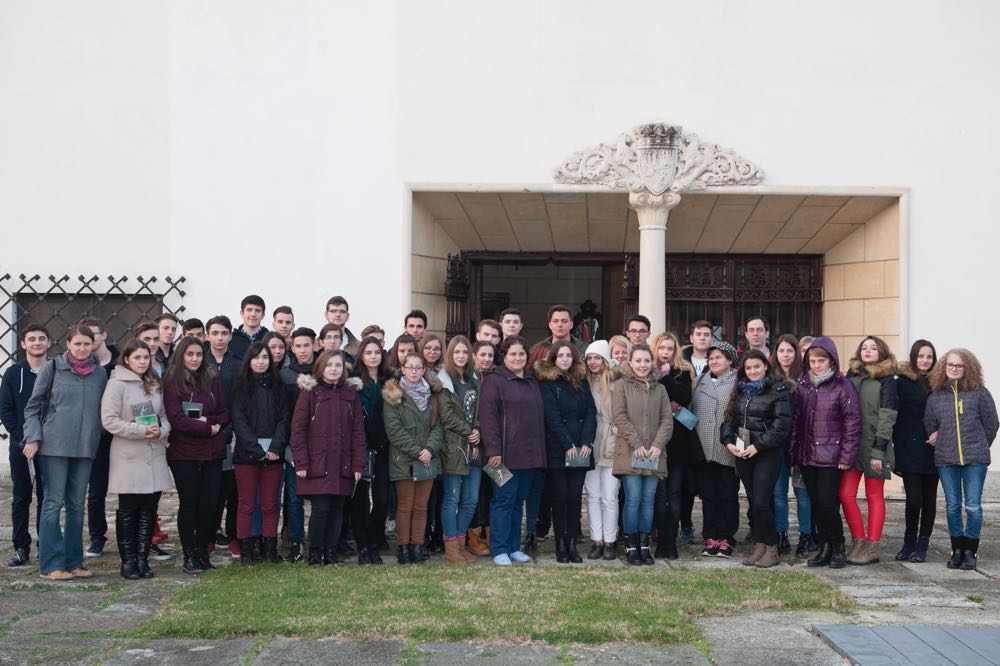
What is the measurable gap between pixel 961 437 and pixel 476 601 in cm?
316

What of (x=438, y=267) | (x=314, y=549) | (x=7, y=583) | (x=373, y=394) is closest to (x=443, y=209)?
(x=438, y=267)

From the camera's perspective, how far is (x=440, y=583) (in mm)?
5508

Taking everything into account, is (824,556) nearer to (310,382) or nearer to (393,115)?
(310,382)

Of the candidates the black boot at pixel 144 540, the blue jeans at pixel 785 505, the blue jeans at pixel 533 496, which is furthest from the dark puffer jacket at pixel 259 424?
the blue jeans at pixel 785 505

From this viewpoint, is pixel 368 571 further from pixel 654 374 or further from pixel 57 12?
pixel 57 12

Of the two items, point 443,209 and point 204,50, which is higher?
point 204,50

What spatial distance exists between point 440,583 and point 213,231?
506 centimetres

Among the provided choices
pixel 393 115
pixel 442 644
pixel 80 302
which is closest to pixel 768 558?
pixel 442 644

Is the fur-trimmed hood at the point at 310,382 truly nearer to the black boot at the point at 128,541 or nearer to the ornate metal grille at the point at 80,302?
the black boot at the point at 128,541

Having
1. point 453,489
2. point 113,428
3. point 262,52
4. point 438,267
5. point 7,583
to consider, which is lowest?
point 7,583

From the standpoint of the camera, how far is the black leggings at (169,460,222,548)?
19.4ft

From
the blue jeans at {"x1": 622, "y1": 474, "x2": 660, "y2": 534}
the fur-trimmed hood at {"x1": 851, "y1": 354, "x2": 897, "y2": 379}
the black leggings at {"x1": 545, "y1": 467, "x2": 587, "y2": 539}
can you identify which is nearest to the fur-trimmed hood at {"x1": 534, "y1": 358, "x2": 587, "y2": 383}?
the black leggings at {"x1": 545, "y1": 467, "x2": 587, "y2": 539}

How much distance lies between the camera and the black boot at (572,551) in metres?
6.32

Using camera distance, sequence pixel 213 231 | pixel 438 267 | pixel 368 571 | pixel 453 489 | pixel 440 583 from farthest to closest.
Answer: pixel 438 267 < pixel 213 231 < pixel 453 489 < pixel 368 571 < pixel 440 583
